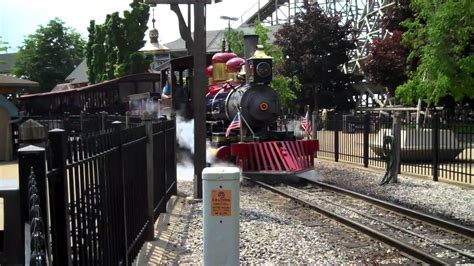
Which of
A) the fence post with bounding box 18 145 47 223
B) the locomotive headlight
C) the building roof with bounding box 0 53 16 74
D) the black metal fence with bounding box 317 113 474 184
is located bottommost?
the black metal fence with bounding box 317 113 474 184

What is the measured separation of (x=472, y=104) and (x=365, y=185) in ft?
55.5

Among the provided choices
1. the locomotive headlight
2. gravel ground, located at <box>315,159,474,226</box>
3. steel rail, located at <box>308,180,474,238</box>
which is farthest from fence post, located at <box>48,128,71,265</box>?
the locomotive headlight

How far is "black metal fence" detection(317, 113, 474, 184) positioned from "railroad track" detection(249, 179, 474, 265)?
344 cm

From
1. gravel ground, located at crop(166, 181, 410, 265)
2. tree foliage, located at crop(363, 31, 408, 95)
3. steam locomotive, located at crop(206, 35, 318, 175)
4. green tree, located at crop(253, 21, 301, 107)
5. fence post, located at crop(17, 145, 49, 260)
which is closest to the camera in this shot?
fence post, located at crop(17, 145, 49, 260)

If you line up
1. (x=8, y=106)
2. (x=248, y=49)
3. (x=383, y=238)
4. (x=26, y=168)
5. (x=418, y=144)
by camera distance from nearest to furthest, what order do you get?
(x=26, y=168) → (x=383, y=238) → (x=248, y=49) → (x=418, y=144) → (x=8, y=106)

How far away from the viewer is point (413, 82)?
1728 cm

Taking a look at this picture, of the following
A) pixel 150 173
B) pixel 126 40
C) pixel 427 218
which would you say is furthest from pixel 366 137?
pixel 126 40

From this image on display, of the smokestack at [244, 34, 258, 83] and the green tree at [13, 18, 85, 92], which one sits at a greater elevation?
the green tree at [13, 18, 85, 92]

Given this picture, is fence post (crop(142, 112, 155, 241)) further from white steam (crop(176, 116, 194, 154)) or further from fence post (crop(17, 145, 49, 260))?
white steam (crop(176, 116, 194, 154))

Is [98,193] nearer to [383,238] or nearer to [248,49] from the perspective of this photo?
[383,238]

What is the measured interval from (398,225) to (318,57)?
105 feet

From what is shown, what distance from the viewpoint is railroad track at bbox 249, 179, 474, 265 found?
6.39 meters

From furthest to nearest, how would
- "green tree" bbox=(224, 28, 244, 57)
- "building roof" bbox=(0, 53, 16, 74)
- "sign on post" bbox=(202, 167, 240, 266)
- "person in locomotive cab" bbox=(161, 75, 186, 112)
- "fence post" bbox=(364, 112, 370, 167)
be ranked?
"building roof" bbox=(0, 53, 16, 74) < "green tree" bbox=(224, 28, 244, 57) < "fence post" bbox=(364, 112, 370, 167) < "person in locomotive cab" bbox=(161, 75, 186, 112) < "sign on post" bbox=(202, 167, 240, 266)

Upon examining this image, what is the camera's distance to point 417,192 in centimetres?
1116
